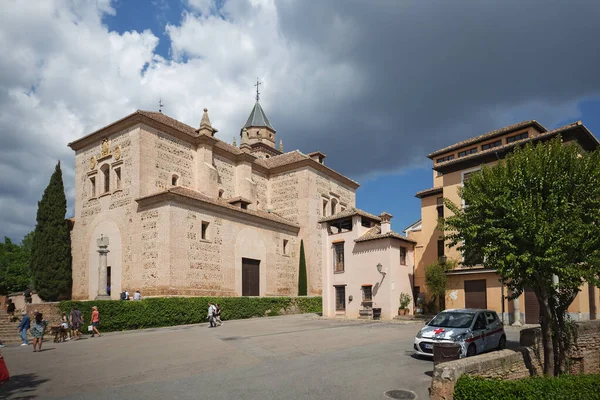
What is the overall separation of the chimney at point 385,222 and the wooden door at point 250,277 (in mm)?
11158

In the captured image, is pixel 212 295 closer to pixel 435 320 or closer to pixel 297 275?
pixel 297 275

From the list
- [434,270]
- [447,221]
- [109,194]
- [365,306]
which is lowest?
[365,306]

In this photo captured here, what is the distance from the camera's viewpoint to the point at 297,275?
41.1 metres

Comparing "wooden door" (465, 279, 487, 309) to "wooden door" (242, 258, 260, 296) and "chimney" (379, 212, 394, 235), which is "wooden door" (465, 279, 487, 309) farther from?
"wooden door" (242, 258, 260, 296)

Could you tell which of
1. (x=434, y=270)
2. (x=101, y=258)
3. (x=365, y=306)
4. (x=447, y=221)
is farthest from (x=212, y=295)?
(x=447, y=221)

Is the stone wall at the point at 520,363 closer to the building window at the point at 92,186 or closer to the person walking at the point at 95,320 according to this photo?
the person walking at the point at 95,320

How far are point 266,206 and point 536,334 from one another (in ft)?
110

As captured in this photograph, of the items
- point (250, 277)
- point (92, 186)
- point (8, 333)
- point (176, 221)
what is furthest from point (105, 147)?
point (8, 333)

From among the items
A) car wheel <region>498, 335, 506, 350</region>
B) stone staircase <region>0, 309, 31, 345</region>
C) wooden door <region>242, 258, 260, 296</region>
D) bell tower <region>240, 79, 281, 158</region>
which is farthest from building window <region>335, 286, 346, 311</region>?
bell tower <region>240, 79, 281, 158</region>

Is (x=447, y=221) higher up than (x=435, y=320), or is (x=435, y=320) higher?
(x=447, y=221)

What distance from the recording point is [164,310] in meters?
26.9

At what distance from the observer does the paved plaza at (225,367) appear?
10602 millimetres

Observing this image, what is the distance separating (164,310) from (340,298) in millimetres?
11326

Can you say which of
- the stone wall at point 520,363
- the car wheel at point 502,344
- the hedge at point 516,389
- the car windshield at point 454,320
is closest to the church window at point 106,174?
the car windshield at point 454,320
